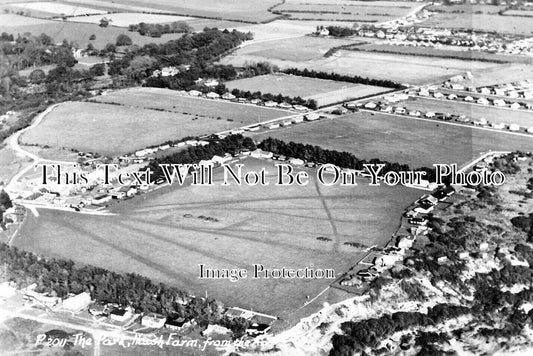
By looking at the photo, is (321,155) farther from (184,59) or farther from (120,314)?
(184,59)

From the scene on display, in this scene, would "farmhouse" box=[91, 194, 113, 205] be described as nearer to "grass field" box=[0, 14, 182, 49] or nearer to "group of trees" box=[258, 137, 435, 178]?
"group of trees" box=[258, 137, 435, 178]

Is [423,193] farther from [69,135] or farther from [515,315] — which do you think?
[69,135]

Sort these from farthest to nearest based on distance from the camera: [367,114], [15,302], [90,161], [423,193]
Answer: [367,114], [90,161], [423,193], [15,302]

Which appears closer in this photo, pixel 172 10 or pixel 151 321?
pixel 151 321

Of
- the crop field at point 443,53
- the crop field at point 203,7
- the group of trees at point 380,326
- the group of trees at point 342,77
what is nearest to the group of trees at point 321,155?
the group of trees at point 380,326

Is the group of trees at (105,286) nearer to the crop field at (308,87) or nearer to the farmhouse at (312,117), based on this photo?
the farmhouse at (312,117)

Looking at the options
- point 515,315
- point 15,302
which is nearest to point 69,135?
point 15,302
